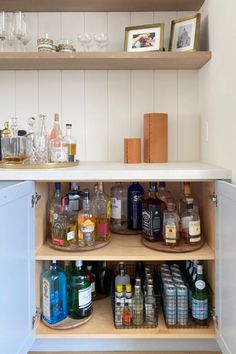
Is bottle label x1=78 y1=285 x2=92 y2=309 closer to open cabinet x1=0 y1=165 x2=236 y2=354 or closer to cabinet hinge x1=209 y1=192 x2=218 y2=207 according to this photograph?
open cabinet x1=0 y1=165 x2=236 y2=354

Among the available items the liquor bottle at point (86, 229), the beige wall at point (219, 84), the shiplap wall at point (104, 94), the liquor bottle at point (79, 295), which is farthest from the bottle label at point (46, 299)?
the beige wall at point (219, 84)

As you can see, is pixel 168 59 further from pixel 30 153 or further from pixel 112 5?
pixel 30 153

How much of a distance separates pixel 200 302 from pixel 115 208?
23.8 inches

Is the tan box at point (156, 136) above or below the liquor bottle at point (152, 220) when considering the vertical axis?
above

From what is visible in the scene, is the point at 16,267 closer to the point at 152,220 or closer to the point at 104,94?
the point at 152,220

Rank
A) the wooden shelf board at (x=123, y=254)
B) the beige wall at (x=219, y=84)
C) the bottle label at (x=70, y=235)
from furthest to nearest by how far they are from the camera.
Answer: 1. the bottle label at (x=70, y=235)
2. the wooden shelf board at (x=123, y=254)
3. the beige wall at (x=219, y=84)

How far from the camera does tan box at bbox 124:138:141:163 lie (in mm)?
1518

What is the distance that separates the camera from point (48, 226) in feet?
4.97

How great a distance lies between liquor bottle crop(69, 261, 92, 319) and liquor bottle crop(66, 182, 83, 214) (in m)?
0.26

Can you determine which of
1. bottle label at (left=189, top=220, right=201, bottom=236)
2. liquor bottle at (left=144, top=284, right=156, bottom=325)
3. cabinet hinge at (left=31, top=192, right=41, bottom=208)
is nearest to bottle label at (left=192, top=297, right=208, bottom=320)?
liquor bottle at (left=144, top=284, right=156, bottom=325)

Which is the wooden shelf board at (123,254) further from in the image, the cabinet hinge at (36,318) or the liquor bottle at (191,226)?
the cabinet hinge at (36,318)

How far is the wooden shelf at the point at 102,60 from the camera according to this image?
140 centimetres

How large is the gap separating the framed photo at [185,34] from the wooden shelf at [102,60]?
0.07 m

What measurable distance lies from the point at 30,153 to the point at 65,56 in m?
0.50
